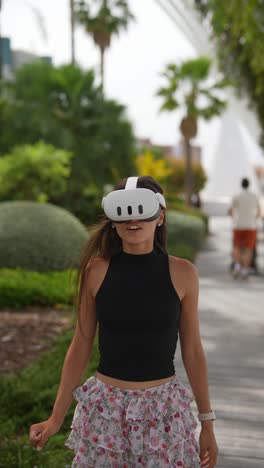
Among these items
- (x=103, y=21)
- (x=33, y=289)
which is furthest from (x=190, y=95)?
(x=33, y=289)

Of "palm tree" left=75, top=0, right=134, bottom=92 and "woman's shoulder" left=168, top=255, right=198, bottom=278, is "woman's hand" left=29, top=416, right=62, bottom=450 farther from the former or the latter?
"palm tree" left=75, top=0, right=134, bottom=92

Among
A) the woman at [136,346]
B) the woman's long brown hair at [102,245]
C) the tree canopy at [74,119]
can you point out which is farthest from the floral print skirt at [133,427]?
the tree canopy at [74,119]

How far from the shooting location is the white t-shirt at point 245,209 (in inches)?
487

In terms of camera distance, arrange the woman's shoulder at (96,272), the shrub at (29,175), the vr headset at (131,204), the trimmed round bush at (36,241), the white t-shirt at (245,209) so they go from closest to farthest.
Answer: the vr headset at (131,204) → the woman's shoulder at (96,272) → the trimmed round bush at (36,241) → the white t-shirt at (245,209) → the shrub at (29,175)

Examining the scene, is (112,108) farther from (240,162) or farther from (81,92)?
(240,162)

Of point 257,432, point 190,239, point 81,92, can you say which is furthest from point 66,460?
point 81,92

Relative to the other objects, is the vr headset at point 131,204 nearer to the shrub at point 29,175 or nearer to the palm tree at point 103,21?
the shrub at point 29,175

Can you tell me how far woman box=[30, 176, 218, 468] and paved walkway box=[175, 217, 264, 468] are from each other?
2.14m

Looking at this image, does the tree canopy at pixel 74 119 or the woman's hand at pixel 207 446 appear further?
the tree canopy at pixel 74 119

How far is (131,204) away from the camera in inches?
97.5

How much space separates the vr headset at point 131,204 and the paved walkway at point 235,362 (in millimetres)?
2508

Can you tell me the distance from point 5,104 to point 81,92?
282 centimetres

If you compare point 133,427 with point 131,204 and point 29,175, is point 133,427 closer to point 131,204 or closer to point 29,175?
point 131,204

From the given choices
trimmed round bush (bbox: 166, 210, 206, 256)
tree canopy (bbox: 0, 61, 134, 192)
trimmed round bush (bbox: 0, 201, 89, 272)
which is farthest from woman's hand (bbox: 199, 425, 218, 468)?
tree canopy (bbox: 0, 61, 134, 192)
